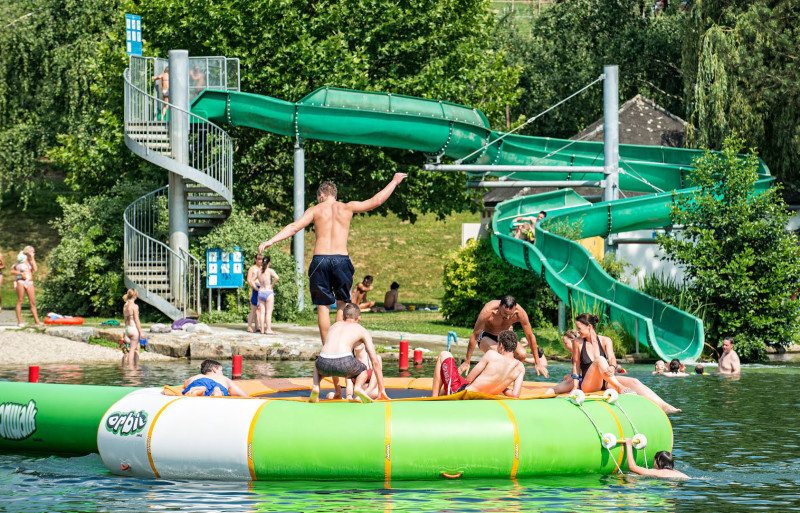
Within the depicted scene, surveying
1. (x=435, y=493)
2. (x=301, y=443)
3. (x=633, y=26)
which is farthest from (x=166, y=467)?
(x=633, y=26)

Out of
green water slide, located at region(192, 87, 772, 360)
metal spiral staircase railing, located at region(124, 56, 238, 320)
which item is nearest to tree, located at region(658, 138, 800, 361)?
green water slide, located at region(192, 87, 772, 360)

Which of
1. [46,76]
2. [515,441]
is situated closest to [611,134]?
[515,441]

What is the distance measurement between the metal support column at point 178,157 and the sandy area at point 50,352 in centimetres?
473

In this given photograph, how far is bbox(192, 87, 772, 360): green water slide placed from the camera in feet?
92.8

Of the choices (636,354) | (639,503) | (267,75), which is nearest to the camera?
(639,503)

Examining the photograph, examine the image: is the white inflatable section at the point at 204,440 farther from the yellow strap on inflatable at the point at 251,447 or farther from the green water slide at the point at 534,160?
the green water slide at the point at 534,160

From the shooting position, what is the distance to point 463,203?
4059 cm

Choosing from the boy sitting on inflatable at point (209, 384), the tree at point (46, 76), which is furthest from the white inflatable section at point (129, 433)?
the tree at point (46, 76)

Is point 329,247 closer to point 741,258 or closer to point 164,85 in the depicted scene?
point 741,258

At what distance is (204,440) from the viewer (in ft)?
48.0

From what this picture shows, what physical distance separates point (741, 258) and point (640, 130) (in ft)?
53.8

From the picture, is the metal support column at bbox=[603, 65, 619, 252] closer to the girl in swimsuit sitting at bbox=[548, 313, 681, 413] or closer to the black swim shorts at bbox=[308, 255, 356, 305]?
the girl in swimsuit sitting at bbox=[548, 313, 681, 413]

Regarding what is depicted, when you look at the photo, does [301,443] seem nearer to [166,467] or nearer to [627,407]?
[166,467]

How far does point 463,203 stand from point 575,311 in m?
12.8
